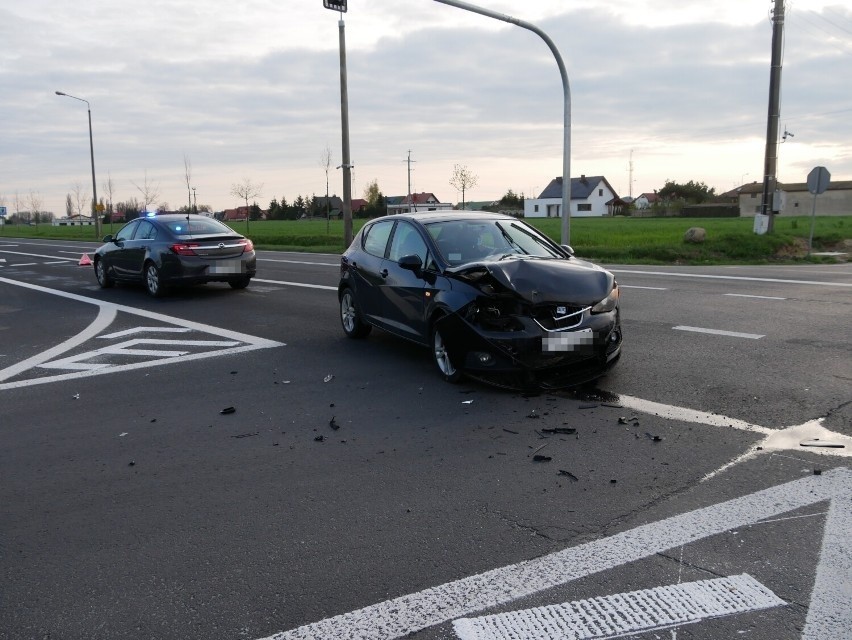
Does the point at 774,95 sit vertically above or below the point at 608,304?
above

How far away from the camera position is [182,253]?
1366cm

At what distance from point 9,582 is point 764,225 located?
25385 millimetres

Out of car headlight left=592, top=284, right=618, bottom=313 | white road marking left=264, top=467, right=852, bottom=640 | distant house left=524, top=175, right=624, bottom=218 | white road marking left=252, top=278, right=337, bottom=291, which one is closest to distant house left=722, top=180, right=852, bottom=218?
distant house left=524, top=175, right=624, bottom=218

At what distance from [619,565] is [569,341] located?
3020 mm

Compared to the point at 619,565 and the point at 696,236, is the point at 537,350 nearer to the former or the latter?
the point at 619,565

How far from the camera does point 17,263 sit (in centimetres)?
2572

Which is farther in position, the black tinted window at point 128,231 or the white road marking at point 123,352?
the black tinted window at point 128,231

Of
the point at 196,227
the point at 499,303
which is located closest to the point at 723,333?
the point at 499,303

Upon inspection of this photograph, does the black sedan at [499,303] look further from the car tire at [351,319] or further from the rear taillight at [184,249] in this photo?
the rear taillight at [184,249]

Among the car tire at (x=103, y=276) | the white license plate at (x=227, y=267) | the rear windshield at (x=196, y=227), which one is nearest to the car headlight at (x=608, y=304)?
the white license plate at (x=227, y=267)

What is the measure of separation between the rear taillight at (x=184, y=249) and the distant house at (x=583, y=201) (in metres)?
108

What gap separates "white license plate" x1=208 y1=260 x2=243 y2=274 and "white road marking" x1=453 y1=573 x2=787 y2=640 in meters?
11.9

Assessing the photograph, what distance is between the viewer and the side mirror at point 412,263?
7244 mm

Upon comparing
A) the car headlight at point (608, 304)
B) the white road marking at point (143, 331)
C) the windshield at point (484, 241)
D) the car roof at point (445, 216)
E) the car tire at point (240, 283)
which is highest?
the car roof at point (445, 216)
